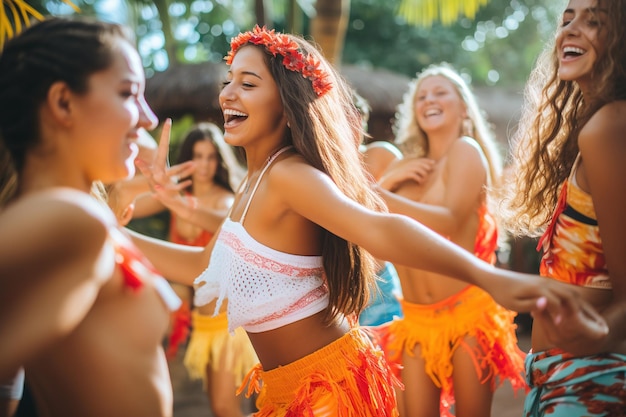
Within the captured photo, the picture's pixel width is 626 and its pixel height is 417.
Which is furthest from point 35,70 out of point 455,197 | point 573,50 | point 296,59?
point 455,197

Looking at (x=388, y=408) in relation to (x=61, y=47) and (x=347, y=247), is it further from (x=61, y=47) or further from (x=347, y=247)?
(x=61, y=47)

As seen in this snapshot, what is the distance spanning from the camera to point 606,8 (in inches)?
77.5

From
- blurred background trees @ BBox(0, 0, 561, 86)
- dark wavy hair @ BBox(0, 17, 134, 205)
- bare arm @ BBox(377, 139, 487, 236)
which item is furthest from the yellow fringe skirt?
blurred background trees @ BBox(0, 0, 561, 86)

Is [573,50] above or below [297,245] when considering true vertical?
above

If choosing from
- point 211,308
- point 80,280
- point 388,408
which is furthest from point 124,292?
point 211,308

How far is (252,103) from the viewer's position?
2348 millimetres

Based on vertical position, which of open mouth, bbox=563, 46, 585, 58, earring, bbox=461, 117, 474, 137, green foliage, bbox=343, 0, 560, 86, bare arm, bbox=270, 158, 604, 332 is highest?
open mouth, bbox=563, 46, 585, 58

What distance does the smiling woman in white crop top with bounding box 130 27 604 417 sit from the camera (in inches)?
84.8

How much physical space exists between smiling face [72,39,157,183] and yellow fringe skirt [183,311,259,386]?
10.2ft

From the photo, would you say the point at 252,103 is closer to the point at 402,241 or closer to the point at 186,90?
Answer: the point at 402,241

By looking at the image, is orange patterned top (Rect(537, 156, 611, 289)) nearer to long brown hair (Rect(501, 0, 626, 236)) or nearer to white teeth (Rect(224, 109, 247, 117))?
long brown hair (Rect(501, 0, 626, 236))

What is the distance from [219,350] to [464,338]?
182 cm

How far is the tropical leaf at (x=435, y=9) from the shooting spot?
8.28m

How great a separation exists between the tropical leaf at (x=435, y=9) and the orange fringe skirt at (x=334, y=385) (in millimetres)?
6690
